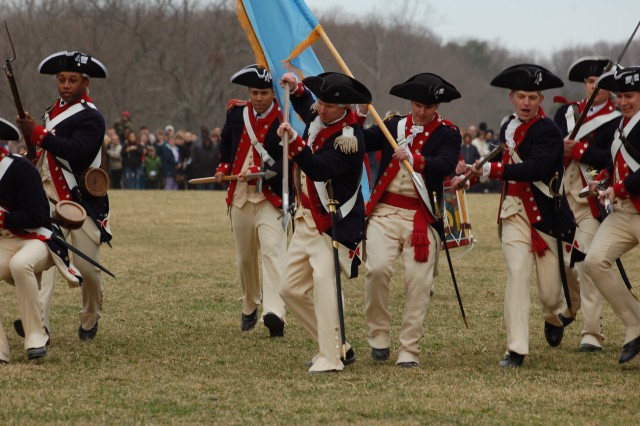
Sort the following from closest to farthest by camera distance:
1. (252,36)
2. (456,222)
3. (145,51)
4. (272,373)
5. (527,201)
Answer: (272,373)
(527,201)
(456,222)
(252,36)
(145,51)

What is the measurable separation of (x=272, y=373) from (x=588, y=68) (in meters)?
3.69

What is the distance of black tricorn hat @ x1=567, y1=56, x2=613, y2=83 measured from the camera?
1045cm

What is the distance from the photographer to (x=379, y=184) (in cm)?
952

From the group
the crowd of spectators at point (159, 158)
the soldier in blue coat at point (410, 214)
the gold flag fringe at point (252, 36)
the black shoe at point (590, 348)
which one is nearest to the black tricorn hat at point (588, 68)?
the soldier in blue coat at point (410, 214)

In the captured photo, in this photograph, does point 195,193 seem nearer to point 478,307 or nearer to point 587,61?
point 478,307

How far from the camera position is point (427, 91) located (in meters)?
9.28

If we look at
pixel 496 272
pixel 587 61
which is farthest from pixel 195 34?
pixel 587 61

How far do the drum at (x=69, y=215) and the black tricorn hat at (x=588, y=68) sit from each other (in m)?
4.04

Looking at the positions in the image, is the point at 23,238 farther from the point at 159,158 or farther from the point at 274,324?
the point at 159,158

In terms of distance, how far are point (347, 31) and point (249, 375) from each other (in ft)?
223

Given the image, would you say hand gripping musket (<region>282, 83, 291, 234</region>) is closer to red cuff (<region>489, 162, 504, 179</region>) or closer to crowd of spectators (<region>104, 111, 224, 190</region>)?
red cuff (<region>489, 162, 504, 179</region>)

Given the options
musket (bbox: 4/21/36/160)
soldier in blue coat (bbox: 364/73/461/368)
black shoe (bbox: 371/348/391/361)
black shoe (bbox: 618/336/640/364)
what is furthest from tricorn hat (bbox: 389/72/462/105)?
musket (bbox: 4/21/36/160)

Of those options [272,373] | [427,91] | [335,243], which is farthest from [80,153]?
[427,91]

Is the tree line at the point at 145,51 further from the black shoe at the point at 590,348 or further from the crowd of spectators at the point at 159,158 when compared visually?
the black shoe at the point at 590,348
